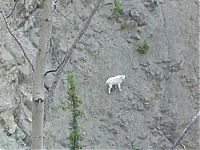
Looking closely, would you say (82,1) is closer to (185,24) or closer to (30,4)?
(30,4)

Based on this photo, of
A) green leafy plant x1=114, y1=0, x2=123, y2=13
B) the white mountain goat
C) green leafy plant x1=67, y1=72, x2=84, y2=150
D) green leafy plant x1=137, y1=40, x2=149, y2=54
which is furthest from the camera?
green leafy plant x1=114, y1=0, x2=123, y2=13

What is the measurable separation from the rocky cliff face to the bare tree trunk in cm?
542

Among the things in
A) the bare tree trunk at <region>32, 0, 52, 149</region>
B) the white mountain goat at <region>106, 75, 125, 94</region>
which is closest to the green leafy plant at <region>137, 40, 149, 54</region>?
the white mountain goat at <region>106, 75, 125, 94</region>

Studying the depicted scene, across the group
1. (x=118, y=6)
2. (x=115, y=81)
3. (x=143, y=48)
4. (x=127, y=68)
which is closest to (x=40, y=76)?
(x=115, y=81)

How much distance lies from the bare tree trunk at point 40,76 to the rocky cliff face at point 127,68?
17.8 ft

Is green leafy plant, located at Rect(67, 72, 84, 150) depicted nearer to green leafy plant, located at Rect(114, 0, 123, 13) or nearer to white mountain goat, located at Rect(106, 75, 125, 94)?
white mountain goat, located at Rect(106, 75, 125, 94)

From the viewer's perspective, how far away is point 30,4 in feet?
26.4

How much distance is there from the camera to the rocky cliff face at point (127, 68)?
315 inches

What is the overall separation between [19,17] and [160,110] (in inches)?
127

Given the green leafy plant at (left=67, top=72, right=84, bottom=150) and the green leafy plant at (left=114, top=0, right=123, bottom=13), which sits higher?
the green leafy plant at (left=114, top=0, right=123, bottom=13)

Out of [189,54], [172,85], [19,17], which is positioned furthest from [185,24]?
[19,17]

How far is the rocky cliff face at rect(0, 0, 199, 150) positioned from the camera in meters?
8.01

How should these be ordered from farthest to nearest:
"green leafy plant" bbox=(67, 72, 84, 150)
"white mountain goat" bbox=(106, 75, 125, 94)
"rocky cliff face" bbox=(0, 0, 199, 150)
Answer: "white mountain goat" bbox=(106, 75, 125, 94)
"rocky cliff face" bbox=(0, 0, 199, 150)
"green leafy plant" bbox=(67, 72, 84, 150)

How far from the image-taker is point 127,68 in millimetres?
8906
